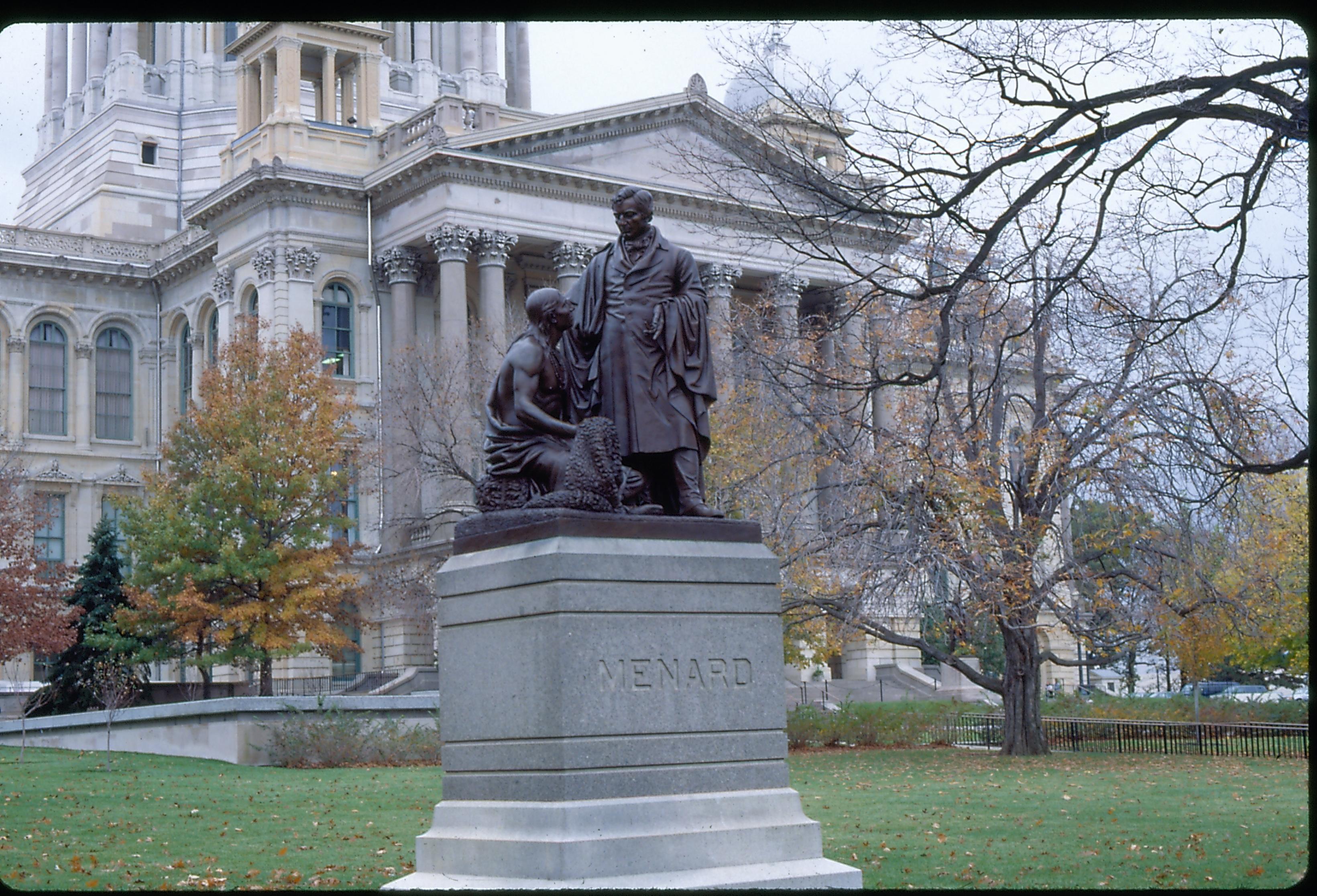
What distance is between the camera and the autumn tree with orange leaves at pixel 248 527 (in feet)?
138

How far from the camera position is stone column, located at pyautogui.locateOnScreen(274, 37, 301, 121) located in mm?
59500

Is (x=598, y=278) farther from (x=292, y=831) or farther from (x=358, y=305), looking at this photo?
(x=358, y=305)

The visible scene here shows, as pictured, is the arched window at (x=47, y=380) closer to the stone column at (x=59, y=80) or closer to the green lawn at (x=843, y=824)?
the stone column at (x=59, y=80)

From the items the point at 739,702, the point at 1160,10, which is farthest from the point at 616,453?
the point at 1160,10

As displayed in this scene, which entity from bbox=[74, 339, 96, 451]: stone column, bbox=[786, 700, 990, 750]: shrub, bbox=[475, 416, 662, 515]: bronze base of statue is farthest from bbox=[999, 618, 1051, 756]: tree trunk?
bbox=[74, 339, 96, 451]: stone column

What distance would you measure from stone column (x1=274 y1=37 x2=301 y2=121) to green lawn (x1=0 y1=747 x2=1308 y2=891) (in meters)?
35.1

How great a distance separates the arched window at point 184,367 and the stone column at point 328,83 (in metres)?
10.0

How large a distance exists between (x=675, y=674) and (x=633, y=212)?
3.41 metres

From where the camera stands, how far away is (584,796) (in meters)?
10.4

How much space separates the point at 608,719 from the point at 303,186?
50092 millimetres

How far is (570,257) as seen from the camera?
193ft

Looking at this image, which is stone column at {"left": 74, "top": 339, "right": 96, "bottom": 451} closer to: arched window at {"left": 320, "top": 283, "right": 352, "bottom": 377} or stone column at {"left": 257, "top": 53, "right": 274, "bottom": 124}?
stone column at {"left": 257, "top": 53, "right": 274, "bottom": 124}

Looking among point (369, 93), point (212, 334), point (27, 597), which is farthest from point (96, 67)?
point (27, 597)

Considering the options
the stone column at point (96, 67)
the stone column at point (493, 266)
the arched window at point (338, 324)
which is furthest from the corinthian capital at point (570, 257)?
the stone column at point (96, 67)
